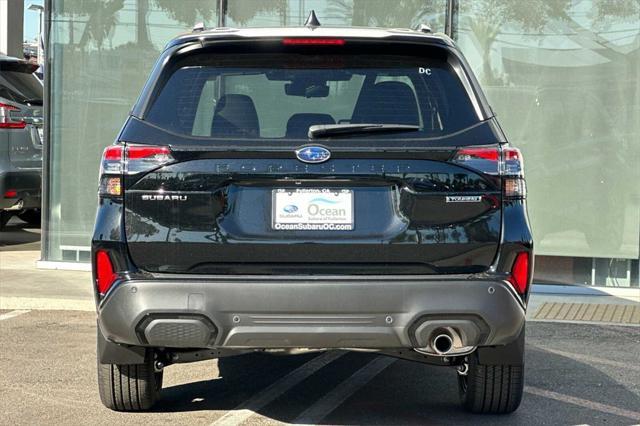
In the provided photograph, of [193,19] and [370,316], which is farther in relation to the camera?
[193,19]

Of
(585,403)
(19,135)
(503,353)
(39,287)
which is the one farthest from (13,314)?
(503,353)

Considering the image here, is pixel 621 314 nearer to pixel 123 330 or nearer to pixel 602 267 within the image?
pixel 602 267

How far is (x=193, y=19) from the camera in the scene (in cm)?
1059

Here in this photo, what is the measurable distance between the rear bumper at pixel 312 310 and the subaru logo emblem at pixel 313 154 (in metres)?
0.48

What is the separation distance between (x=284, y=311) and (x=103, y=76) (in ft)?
21.9

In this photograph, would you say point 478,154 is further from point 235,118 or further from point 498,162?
point 235,118

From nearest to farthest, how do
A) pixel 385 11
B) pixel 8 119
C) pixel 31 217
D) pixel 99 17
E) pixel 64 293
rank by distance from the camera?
pixel 64 293 → pixel 385 11 → pixel 99 17 → pixel 8 119 → pixel 31 217

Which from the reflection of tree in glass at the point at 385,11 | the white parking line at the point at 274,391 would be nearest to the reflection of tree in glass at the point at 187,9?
the reflection of tree in glass at the point at 385,11

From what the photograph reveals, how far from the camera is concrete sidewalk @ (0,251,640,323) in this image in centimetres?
884

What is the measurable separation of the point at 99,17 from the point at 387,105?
21.2 ft

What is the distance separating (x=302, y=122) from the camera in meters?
4.77

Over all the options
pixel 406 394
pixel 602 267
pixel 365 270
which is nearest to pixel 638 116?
pixel 602 267

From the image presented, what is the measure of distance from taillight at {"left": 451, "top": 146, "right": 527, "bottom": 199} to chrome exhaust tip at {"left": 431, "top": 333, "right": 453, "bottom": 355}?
63cm

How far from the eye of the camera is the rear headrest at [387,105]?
4777mm
